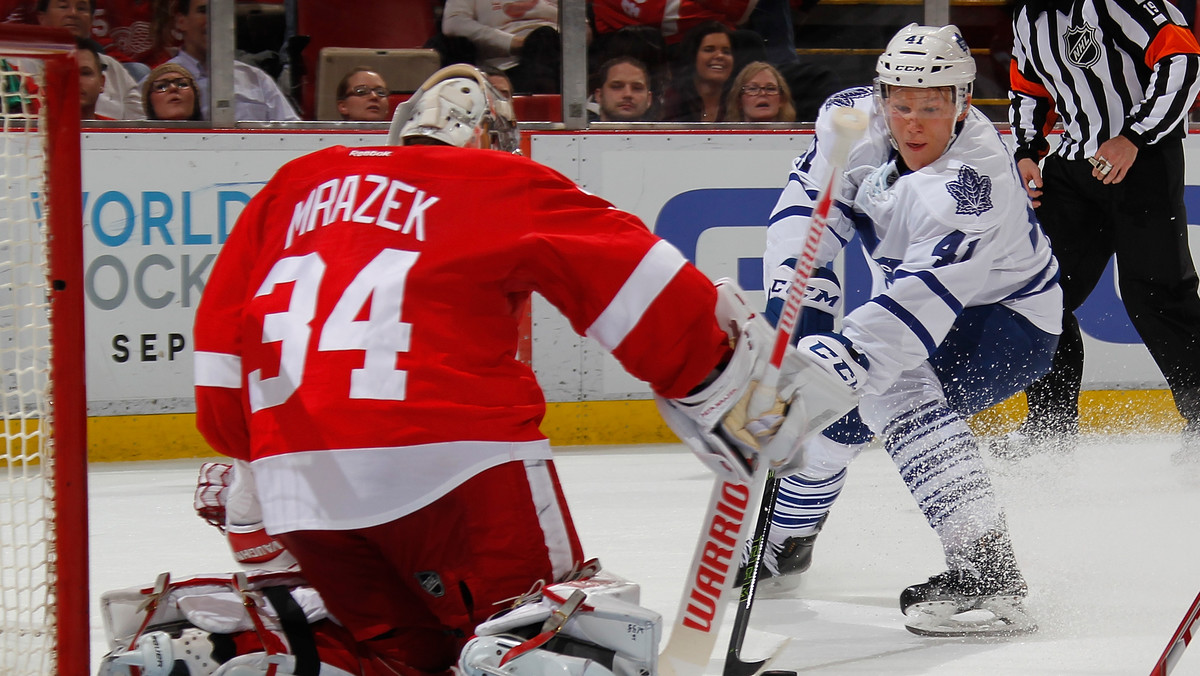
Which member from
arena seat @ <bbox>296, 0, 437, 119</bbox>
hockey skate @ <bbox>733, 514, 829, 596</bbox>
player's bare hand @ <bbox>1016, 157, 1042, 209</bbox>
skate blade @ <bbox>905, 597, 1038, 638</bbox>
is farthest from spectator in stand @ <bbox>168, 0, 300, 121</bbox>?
skate blade @ <bbox>905, 597, 1038, 638</bbox>

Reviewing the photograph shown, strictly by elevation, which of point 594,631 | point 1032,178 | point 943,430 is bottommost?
point 594,631

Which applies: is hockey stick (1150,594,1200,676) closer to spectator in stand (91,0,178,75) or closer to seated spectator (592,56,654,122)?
seated spectator (592,56,654,122)

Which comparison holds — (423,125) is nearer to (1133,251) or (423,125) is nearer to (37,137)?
(37,137)

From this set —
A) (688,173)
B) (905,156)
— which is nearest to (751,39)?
(688,173)

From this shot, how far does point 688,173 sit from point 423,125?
2566 mm

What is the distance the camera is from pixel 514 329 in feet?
4.81

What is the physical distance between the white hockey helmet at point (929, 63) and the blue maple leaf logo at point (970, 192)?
0.15m

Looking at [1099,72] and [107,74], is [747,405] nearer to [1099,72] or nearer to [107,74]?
[1099,72]

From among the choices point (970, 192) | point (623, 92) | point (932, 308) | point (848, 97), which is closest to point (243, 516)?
point (932, 308)

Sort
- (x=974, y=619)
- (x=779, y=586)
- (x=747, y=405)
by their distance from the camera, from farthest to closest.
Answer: (x=779, y=586), (x=974, y=619), (x=747, y=405)

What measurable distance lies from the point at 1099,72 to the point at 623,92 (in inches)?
53.5

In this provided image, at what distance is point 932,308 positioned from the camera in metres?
2.13

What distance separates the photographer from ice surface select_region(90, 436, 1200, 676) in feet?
6.64

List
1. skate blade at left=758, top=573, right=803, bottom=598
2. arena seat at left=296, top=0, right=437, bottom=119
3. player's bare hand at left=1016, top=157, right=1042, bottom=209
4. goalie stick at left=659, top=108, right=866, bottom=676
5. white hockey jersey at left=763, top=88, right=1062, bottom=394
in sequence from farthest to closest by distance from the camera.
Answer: arena seat at left=296, top=0, right=437, bottom=119 < player's bare hand at left=1016, top=157, right=1042, bottom=209 < skate blade at left=758, top=573, right=803, bottom=598 < white hockey jersey at left=763, top=88, right=1062, bottom=394 < goalie stick at left=659, top=108, right=866, bottom=676
